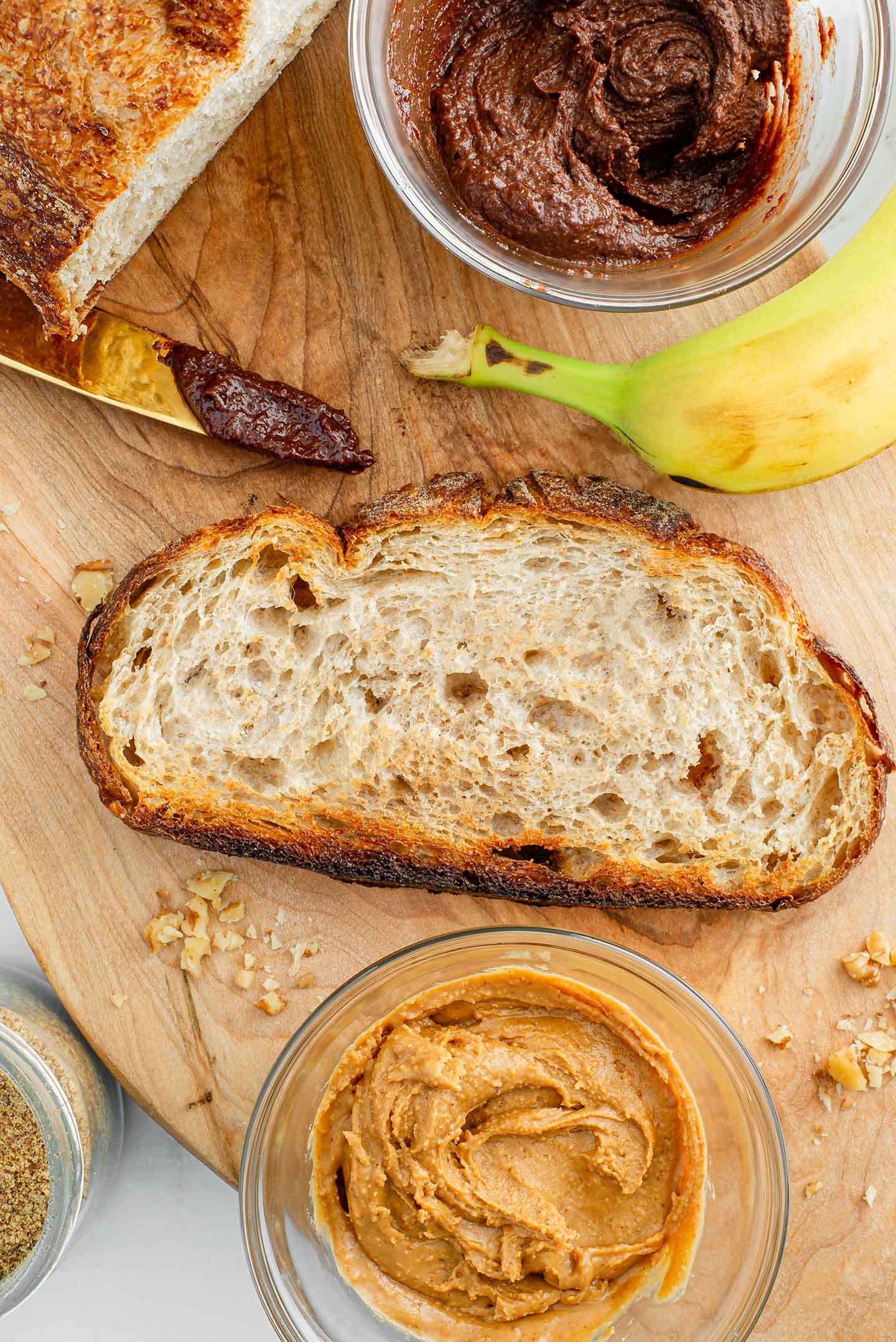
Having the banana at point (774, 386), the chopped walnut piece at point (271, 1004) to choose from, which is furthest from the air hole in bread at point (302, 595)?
the chopped walnut piece at point (271, 1004)

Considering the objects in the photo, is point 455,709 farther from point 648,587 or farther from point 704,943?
point 704,943

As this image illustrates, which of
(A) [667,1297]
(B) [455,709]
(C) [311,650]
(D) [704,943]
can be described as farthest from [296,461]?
(A) [667,1297]

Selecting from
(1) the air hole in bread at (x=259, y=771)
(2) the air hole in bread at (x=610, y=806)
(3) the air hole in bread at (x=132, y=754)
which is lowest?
(3) the air hole in bread at (x=132, y=754)

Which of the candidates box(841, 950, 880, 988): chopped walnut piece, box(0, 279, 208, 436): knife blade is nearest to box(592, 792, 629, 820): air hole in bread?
box(841, 950, 880, 988): chopped walnut piece

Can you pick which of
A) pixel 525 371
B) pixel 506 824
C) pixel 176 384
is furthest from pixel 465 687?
pixel 176 384

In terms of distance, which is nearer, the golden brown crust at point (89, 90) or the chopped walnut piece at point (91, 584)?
the golden brown crust at point (89, 90)

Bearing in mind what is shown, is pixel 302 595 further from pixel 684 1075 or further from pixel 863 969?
pixel 863 969

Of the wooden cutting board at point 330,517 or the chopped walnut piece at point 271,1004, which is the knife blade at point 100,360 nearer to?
the wooden cutting board at point 330,517
